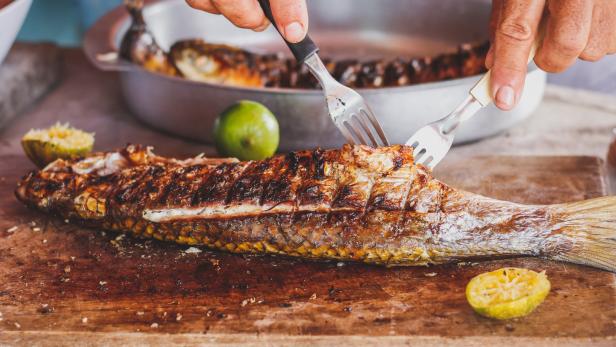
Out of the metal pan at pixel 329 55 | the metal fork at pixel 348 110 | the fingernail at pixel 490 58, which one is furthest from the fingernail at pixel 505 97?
the metal pan at pixel 329 55

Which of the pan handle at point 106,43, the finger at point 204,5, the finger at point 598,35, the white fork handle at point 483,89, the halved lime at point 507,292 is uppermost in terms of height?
the finger at point 204,5

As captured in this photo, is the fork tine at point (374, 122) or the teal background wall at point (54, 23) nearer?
the fork tine at point (374, 122)

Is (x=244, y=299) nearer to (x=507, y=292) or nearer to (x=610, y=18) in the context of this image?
(x=507, y=292)

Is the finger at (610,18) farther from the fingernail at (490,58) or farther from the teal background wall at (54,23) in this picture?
the teal background wall at (54,23)

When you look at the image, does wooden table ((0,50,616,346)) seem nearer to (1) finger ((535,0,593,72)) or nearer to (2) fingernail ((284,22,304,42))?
(1) finger ((535,0,593,72))

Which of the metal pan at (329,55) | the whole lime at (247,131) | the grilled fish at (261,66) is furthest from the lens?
the grilled fish at (261,66)

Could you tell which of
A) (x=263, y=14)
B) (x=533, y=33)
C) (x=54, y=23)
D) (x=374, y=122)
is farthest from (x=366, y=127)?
(x=54, y=23)

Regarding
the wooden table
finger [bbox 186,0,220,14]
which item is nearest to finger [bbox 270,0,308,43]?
finger [bbox 186,0,220,14]
